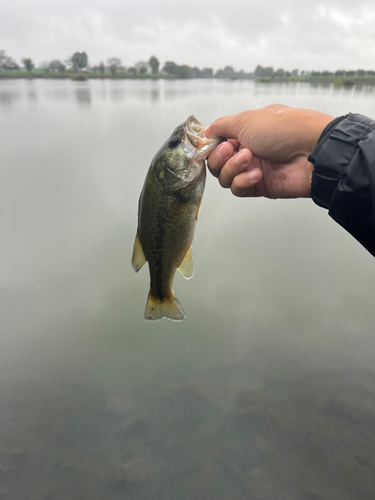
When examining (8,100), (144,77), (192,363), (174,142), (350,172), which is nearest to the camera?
(350,172)

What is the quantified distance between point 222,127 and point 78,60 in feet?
261

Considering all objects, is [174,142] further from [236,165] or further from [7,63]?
[7,63]

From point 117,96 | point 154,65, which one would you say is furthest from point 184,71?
point 117,96

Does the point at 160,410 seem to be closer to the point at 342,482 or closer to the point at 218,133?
the point at 342,482

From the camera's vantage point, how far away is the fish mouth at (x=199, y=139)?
2070 millimetres

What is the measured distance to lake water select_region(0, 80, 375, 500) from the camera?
8.49 feet

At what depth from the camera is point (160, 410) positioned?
3002 mm

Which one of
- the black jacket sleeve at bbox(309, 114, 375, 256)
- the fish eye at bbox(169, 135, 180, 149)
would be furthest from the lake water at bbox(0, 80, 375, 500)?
the fish eye at bbox(169, 135, 180, 149)

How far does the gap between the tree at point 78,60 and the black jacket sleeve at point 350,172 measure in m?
78.2

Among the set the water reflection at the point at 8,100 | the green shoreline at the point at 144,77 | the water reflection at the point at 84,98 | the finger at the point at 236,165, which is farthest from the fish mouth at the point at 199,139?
the green shoreline at the point at 144,77

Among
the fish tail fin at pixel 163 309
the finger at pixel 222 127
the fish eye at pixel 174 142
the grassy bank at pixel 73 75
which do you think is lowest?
the fish tail fin at pixel 163 309

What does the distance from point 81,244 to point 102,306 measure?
1609mm

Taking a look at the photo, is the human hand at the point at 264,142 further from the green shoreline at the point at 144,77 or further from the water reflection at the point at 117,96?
the green shoreline at the point at 144,77

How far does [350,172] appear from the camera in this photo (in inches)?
69.6
